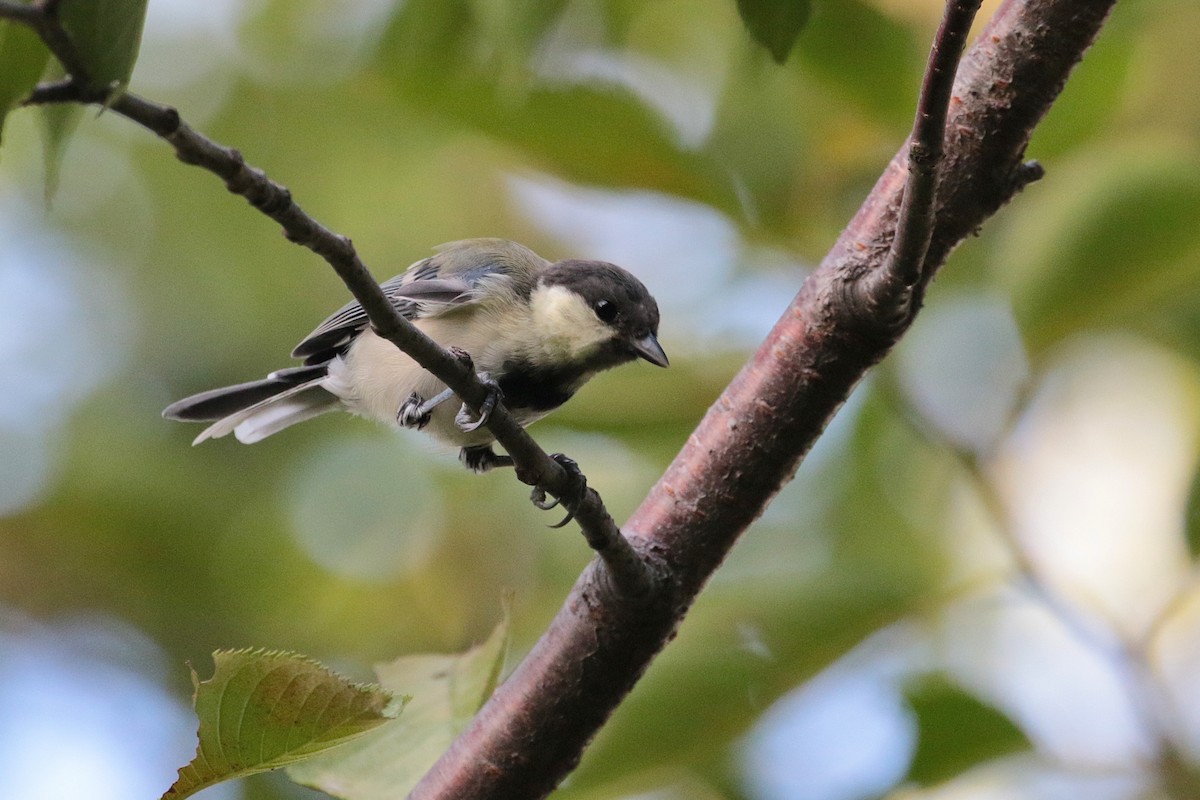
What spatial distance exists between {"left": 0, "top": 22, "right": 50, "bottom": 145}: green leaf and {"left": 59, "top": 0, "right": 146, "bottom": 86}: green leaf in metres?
0.04

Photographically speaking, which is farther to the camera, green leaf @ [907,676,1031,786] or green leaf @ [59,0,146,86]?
green leaf @ [907,676,1031,786]

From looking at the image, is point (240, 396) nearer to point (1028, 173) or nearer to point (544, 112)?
point (544, 112)

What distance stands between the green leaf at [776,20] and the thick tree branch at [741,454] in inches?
22.6

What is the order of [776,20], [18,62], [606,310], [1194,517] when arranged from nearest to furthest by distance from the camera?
[18,62] → [776,20] → [1194,517] → [606,310]

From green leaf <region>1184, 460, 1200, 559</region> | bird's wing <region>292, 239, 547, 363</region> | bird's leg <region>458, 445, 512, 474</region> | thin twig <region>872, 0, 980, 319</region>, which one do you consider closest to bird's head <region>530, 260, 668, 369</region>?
bird's wing <region>292, 239, 547, 363</region>

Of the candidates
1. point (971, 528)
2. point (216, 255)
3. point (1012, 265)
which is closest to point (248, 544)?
point (216, 255)

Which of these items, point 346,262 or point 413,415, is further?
point 413,415

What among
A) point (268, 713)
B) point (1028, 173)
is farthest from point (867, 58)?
point (268, 713)

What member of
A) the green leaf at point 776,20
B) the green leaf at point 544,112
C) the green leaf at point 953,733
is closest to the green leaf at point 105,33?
the green leaf at point 776,20

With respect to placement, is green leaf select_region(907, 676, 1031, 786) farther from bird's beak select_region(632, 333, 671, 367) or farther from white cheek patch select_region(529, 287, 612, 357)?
white cheek patch select_region(529, 287, 612, 357)

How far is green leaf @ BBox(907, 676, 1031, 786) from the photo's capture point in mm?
2303

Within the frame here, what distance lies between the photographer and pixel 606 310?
3129 mm

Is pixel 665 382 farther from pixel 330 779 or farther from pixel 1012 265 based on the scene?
pixel 330 779

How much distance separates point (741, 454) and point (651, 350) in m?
1.05
